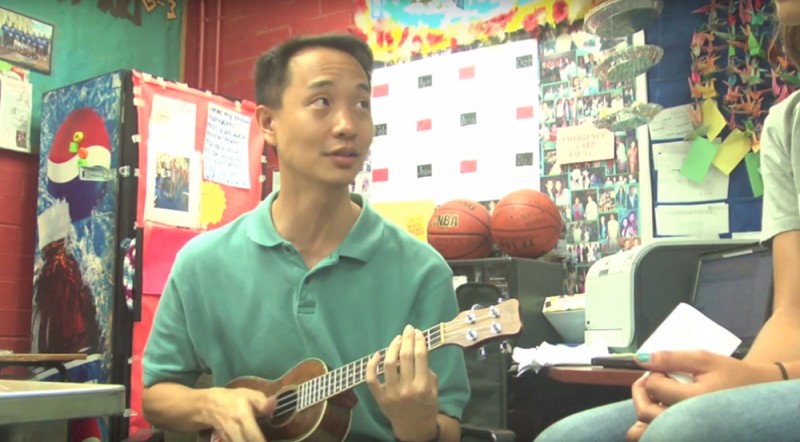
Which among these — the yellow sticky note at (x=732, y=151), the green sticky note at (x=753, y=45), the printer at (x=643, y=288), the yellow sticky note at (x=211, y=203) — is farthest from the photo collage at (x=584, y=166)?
the yellow sticky note at (x=211, y=203)

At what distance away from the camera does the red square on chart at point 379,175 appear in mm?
3604

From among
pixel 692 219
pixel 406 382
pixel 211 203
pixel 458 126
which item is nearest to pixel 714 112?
pixel 692 219

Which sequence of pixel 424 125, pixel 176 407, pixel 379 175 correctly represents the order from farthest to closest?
pixel 379 175
pixel 424 125
pixel 176 407

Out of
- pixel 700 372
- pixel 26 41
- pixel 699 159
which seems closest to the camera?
pixel 700 372

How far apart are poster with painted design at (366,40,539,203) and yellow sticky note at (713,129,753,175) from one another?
29.6 inches

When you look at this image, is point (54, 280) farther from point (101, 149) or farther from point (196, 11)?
point (196, 11)

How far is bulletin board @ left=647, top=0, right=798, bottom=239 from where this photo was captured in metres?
2.69

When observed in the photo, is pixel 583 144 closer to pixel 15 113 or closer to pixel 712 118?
pixel 712 118

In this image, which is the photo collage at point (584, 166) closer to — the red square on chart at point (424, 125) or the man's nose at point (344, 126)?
the red square on chart at point (424, 125)

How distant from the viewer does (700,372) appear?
1.01m

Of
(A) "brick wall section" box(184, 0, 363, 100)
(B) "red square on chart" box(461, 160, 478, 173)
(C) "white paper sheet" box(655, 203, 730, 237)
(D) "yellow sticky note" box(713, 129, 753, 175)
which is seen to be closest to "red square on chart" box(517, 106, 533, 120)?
(B) "red square on chart" box(461, 160, 478, 173)

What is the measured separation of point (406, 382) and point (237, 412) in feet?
1.16

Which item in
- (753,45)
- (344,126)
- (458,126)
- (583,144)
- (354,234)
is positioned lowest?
(354,234)

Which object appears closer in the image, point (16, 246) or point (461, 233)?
point (461, 233)
